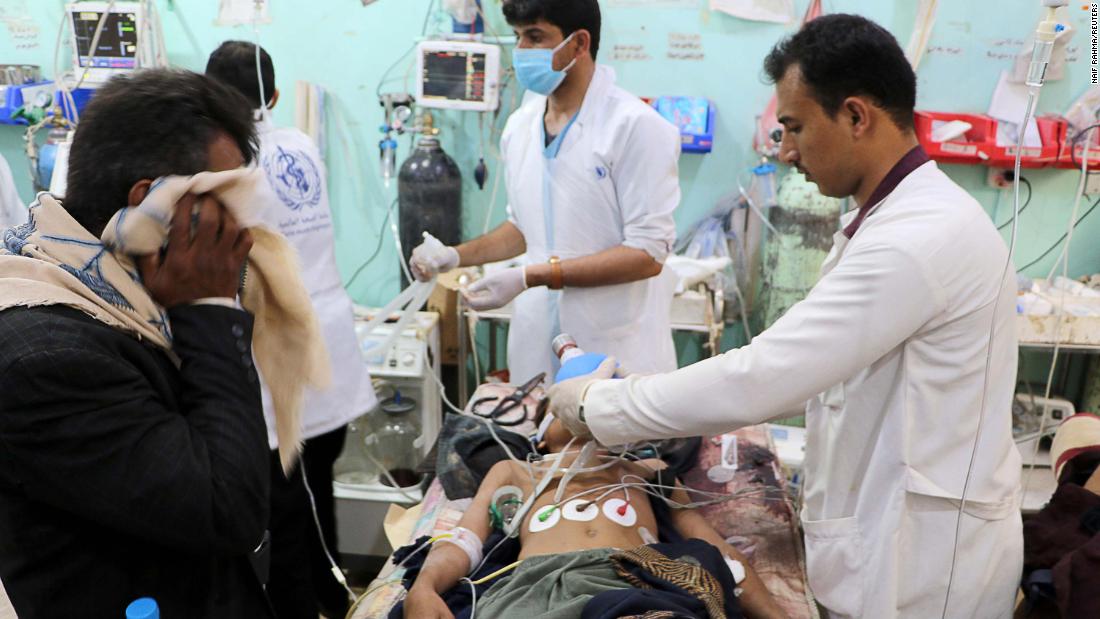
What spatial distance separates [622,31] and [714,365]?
96.8 inches

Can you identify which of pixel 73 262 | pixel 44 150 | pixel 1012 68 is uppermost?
pixel 1012 68

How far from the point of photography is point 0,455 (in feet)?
3.02

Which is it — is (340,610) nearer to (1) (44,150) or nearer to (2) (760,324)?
(2) (760,324)

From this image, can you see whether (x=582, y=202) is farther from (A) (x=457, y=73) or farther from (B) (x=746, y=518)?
(A) (x=457, y=73)

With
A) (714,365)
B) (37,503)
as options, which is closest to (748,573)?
(714,365)

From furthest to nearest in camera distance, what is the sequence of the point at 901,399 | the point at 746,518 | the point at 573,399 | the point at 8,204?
the point at 8,204, the point at 746,518, the point at 573,399, the point at 901,399

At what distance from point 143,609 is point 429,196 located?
2785mm

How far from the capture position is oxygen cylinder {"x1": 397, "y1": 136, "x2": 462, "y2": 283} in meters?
3.56

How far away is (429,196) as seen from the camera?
11.9ft

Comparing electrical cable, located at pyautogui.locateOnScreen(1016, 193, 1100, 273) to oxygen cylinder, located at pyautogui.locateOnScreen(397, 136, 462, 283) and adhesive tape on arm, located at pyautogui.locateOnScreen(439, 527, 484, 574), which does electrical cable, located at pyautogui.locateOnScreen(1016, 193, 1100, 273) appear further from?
adhesive tape on arm, located at pyautogui.locateOnScreen(439, 527, 484, 574)

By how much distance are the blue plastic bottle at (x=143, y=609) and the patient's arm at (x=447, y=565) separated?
67 centimetres

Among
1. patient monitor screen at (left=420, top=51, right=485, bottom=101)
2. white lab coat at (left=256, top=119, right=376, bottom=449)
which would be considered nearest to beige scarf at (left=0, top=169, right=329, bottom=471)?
white lab coat at (left=256, top=119, right=376, bottom=449)

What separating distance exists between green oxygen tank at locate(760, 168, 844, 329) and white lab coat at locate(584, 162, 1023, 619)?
1953 mm

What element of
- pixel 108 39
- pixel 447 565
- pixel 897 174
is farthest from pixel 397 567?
pixel 108 39
